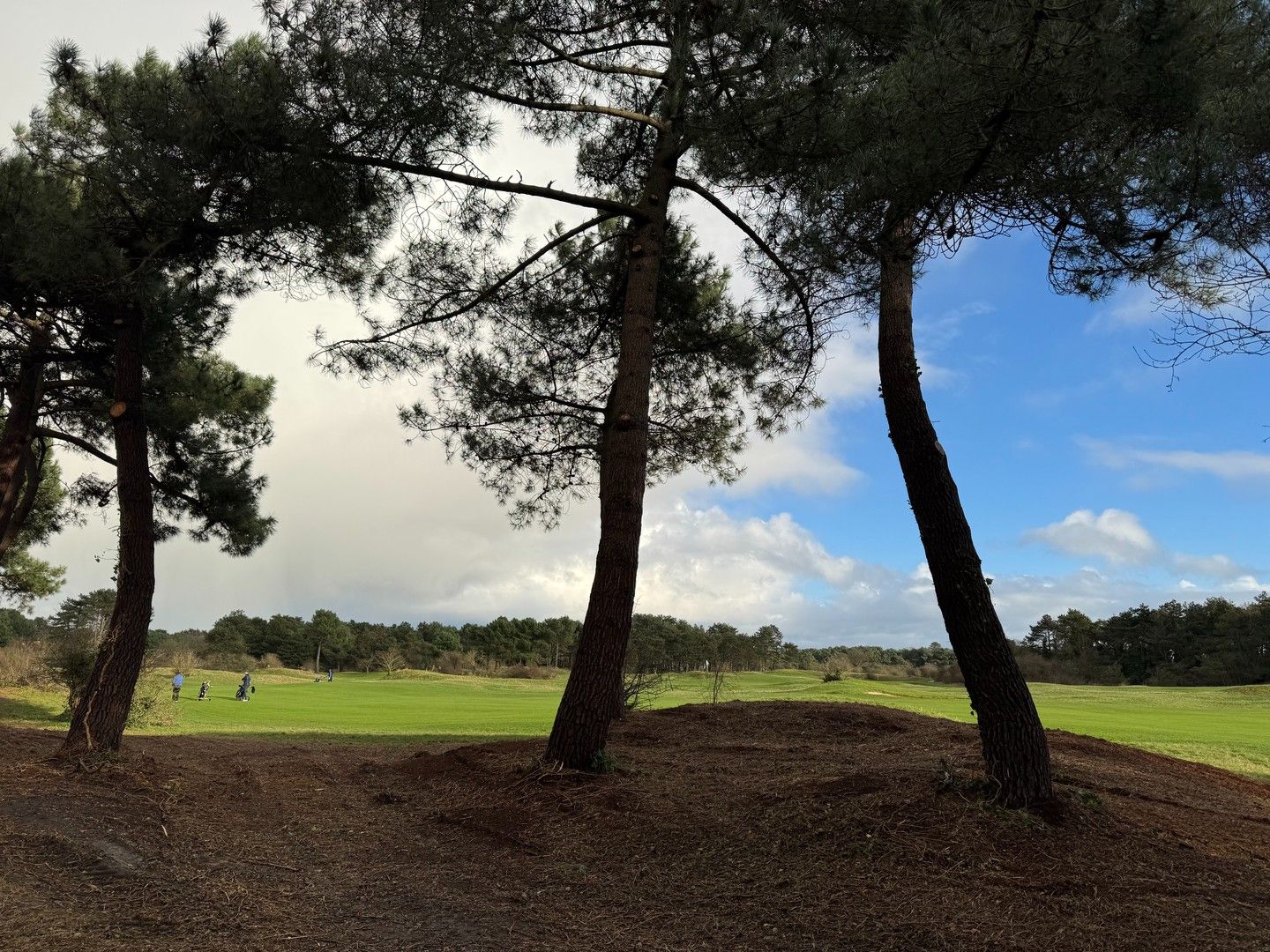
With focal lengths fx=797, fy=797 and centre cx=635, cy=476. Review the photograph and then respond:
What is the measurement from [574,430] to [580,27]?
15.8ft

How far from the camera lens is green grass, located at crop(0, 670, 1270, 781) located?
13430 mm

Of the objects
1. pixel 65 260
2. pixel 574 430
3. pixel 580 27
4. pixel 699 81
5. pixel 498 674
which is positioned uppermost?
pixel 580 27

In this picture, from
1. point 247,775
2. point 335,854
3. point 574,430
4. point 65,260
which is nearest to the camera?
point 335,854

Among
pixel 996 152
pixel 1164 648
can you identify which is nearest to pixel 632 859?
pixel 996 152

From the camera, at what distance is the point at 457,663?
59.2 metres

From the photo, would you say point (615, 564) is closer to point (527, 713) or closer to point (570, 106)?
point (570, 106)

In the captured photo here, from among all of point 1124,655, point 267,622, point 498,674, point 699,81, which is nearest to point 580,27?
point 699,81

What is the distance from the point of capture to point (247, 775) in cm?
717

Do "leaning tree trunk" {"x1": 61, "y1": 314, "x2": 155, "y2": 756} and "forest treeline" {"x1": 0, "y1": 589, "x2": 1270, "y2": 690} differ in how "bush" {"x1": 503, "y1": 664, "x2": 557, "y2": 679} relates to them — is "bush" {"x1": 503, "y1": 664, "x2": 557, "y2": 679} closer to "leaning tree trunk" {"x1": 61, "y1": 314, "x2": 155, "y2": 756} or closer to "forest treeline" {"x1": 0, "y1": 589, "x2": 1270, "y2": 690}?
"forest treeline" {"x1": 0, "y1": 589, "x2": 1270, "y2": 690}

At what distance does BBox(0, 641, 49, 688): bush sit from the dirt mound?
577 inches

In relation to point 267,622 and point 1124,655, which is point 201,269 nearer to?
point 1124,655

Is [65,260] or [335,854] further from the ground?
[65,260]

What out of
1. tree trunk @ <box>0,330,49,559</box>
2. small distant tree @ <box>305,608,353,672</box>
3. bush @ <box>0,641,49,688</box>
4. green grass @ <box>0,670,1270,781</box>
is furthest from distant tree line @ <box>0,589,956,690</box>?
tree trunk @ <box>0,330,49,559</box>

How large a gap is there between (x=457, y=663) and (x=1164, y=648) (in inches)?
1828
